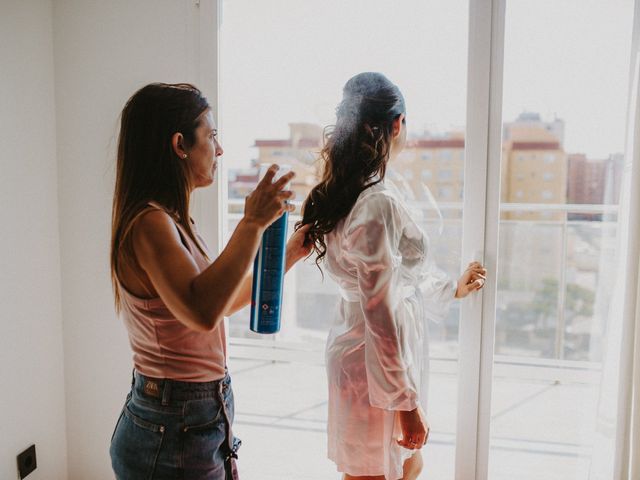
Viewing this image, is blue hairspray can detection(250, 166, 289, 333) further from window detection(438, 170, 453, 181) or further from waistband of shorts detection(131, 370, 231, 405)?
window detection(438, 170, 453, 181)

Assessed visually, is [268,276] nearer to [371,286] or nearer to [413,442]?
[371,286]

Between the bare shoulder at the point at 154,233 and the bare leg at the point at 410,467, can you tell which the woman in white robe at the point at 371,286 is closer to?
the bare leg at the point at 410,467

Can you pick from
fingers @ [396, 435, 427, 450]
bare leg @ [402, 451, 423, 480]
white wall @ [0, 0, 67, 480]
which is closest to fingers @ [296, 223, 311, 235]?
fingers @ [396, 435, 427, 450]

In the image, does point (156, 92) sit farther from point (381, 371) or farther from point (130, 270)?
point (381, 371)

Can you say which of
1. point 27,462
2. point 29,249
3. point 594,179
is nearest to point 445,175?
point 594,179

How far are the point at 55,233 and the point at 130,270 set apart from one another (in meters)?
1.10

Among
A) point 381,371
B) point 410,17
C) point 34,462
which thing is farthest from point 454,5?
point 34,462

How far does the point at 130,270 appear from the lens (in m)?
1.04

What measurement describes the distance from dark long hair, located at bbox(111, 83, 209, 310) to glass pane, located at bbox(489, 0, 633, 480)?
3.53 feet

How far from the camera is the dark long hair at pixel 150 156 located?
107 centimetres

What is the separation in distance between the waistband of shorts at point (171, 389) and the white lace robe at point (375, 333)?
40 centimetres

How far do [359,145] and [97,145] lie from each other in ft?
3.64

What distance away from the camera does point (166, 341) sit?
41.8 inches

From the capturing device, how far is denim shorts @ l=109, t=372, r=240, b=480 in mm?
1043
